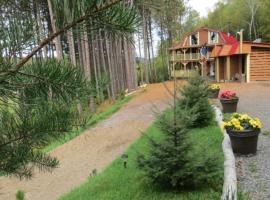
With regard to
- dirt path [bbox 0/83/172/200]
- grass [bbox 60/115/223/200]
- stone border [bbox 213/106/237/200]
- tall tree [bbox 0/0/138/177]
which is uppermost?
tall tree [bbox 0/0/138/177]

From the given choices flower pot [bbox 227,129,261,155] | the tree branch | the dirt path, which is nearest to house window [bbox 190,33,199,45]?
the dirt path

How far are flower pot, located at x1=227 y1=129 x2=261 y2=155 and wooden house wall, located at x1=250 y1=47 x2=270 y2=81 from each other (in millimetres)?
16396

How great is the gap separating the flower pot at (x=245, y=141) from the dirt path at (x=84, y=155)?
174 cm

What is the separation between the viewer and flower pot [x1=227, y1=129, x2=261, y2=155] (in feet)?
19.5

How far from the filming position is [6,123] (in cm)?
139

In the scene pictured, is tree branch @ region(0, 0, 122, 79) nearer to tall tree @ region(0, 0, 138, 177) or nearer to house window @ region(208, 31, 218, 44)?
tall tree @ region(0, 0, 138, 177)

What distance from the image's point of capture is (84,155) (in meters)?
9.62

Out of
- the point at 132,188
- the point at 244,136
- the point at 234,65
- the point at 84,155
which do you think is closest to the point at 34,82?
the point at 132,188

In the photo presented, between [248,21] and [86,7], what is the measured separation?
162ft

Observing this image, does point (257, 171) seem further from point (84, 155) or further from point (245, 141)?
point (84, 155)

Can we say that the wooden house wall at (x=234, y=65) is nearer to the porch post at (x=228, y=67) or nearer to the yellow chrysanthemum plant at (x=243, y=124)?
the porch post at (x=228, y=67)

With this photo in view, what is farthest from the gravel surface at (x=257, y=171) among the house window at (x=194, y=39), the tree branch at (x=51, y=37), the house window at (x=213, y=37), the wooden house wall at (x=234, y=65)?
the house window at (x=194, y=39)

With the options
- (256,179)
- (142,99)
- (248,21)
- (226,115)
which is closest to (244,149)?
(256,179)

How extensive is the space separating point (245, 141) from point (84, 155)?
524 cm
